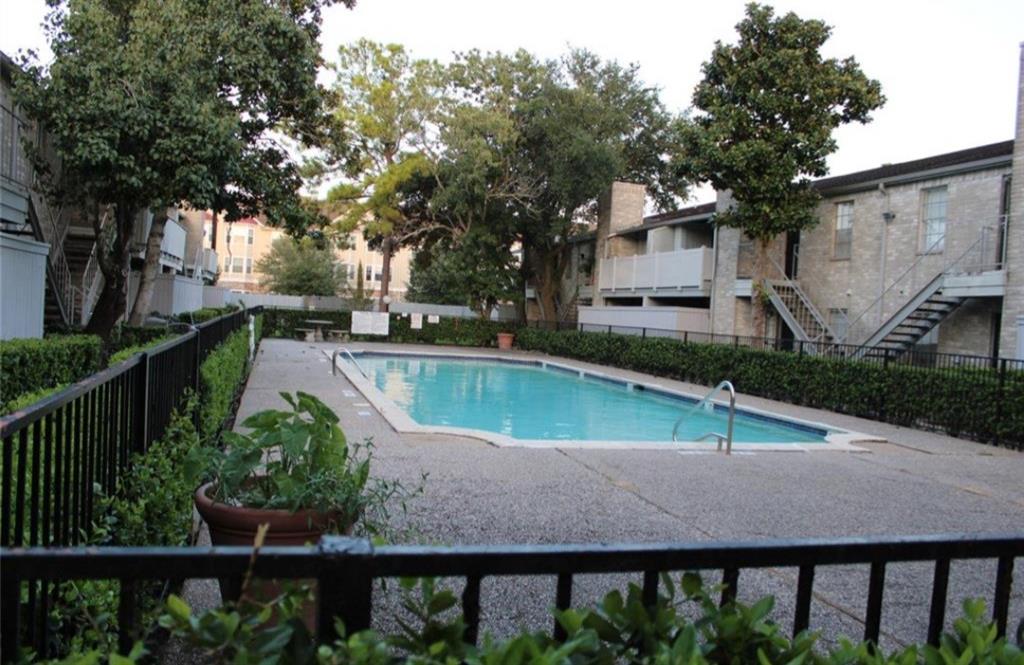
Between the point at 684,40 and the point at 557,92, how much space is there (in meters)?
12.8

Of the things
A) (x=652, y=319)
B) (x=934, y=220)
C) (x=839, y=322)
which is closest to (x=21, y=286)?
(x=934, y=220)

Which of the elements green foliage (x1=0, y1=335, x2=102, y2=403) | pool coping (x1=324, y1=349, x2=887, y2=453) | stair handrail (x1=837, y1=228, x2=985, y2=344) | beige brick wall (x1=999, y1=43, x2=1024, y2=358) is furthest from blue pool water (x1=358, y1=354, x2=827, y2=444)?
green foliage (x1=0, y1=335, x2=102, y2=403)

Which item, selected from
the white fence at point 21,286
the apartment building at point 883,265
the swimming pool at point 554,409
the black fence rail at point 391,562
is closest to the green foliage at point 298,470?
the black fence rail at point 391,562

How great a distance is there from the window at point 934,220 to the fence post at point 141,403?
57.2 ft

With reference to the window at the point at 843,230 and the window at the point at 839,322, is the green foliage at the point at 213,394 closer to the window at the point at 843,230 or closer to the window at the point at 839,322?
the window at the point at 839,322

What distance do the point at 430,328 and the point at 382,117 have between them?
8.99 meters

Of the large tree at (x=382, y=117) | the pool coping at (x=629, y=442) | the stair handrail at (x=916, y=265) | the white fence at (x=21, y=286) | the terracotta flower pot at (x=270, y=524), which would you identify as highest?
the large tree at (x=382, y=117)

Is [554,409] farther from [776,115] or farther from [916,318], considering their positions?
→ [776,115]

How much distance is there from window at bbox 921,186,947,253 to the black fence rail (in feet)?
58.5

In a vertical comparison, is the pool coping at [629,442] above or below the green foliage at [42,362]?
below

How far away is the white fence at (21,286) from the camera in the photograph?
9547mm

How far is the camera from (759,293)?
2130 cm

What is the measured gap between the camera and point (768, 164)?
1922 centimetres

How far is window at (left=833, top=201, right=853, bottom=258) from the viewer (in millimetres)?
19906
